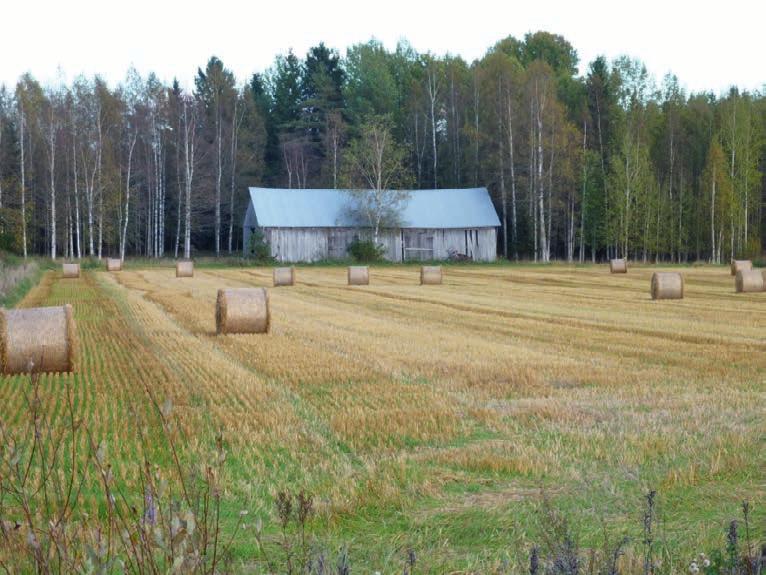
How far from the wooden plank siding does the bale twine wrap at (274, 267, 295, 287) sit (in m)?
23.3

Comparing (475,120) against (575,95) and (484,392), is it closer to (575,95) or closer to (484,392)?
(575,95)

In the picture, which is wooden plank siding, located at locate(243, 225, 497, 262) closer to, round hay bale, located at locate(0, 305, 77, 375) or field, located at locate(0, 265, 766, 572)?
field, located at locate(0, 265, 766, 572)

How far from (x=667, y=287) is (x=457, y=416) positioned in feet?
57.2

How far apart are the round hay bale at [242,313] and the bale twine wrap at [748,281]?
1599 centimetres

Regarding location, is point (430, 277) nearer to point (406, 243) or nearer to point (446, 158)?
point (406, 243)

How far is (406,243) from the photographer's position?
5888 cm

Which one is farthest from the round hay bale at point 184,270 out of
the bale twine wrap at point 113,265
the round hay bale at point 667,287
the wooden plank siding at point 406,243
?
the round hay bale at point 667,287

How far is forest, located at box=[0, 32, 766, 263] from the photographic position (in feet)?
186

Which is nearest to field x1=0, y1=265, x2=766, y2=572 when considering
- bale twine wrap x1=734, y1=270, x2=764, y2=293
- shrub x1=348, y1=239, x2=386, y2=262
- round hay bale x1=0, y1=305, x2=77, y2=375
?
round hay bale x1=0, y1=305, x2=77, y2=375

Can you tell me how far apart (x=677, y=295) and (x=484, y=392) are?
16256 mm

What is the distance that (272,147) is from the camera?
7681 centimetres

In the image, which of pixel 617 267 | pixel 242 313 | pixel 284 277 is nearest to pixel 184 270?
pixel 284 277

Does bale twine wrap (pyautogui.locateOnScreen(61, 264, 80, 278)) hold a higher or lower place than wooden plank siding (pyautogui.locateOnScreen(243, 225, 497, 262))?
lower

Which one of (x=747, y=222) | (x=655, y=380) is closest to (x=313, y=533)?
(x=655, y=380)
